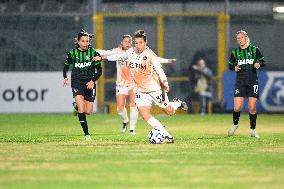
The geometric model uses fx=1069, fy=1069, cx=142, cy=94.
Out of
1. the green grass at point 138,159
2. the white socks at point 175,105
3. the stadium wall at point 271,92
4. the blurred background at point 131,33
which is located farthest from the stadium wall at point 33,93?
the white socks at point 175,105

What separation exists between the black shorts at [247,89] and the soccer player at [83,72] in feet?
9.81

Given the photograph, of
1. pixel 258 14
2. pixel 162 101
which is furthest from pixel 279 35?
pixel 162 101

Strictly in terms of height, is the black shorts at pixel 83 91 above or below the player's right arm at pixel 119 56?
below

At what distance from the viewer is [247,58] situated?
71.9 feet

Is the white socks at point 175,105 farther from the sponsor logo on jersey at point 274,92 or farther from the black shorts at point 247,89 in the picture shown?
the sponsor logo on jersey at point 274,92

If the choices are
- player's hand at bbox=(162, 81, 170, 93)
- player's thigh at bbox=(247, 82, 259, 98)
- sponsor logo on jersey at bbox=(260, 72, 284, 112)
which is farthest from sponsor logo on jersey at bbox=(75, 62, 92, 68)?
sponsor logo on jersey at bbox=(260, 72, 284, 112)

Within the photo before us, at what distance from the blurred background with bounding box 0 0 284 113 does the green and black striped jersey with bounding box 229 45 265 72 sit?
12707 millimetres

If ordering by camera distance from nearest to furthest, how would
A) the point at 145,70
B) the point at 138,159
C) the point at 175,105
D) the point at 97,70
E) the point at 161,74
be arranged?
the point at 138,159
the point at 161,74
the point at 145,70
the point at 175,105
the point at 97,70

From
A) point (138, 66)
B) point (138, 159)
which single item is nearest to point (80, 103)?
point (138, 66)

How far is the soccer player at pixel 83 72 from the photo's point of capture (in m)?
21.0

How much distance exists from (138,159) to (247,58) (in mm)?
6780

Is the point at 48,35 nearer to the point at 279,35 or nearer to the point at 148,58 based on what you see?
the point at 279,35

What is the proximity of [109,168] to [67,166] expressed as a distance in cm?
65

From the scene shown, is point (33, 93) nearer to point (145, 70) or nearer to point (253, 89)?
point (253, 89)
